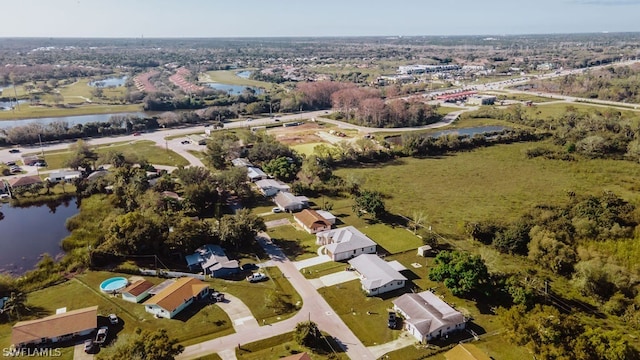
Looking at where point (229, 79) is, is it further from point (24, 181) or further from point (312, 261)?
point (312, 261)

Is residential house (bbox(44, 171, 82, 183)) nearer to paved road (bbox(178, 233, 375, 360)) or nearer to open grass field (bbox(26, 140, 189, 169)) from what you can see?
open grass field (bbox(26, 140, 189, 169))

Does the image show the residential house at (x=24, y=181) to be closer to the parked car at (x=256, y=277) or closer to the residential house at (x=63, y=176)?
the residential house at (x=63, y=176)

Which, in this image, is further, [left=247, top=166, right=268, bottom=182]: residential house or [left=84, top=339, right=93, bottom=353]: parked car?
[left=247, top=166, right=268, bottom=182]: residential house

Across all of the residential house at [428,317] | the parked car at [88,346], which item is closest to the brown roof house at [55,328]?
the parked car at [88,346]

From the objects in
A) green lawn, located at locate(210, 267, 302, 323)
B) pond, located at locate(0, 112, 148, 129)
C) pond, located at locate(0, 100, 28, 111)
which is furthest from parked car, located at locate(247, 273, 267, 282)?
pond, located at locate(0, 100, 28, 111)

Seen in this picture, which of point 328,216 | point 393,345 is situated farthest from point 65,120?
point 393,345
